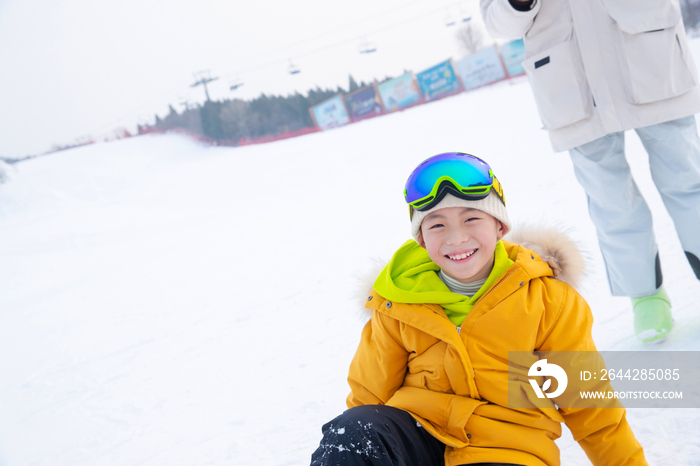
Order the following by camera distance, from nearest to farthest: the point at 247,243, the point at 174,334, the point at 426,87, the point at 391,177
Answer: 1. the point at 174,334
2. the point at 247,243
3. the point at 391,177
4. the point at 426,87

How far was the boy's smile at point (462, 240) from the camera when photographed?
3.34 ft

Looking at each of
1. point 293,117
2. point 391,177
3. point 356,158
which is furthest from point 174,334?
point 293,117

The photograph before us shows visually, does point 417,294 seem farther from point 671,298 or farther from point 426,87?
point 426,87

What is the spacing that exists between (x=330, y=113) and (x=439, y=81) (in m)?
3.61

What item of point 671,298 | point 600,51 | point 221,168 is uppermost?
point 221,168

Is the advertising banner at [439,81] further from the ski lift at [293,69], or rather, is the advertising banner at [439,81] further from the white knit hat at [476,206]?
the white knit hat at [476,206]

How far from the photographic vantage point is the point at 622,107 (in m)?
1.33

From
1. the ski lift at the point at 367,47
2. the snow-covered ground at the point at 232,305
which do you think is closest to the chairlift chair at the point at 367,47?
the ski lift at the point at 367,47

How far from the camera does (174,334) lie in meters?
2.68

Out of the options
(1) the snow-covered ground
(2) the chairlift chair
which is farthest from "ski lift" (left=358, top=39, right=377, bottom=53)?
(1) the snow-covered ground

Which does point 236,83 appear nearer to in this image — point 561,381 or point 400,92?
point 400,92

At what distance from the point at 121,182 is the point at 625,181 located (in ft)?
34.0

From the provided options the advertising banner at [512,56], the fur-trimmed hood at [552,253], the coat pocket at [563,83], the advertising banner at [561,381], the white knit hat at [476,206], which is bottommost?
the advertising banner at [561,381]

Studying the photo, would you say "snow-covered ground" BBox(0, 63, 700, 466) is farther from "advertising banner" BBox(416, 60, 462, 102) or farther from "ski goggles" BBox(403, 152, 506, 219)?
"advertising banner" BBox(416, 60, 462, 102)
